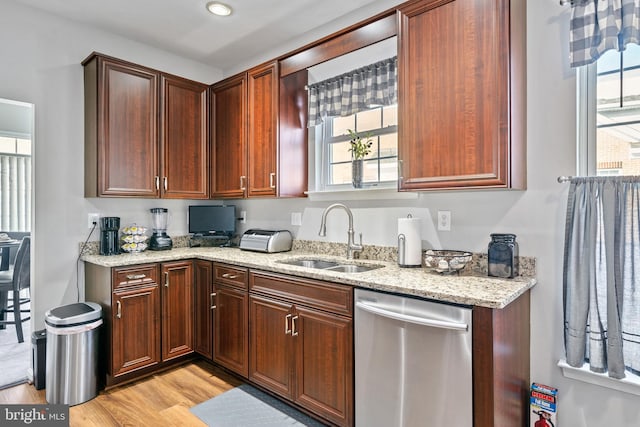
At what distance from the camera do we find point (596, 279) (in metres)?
1.71

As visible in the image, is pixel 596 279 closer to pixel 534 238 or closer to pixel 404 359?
pixel 534 238

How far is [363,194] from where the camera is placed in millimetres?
2678

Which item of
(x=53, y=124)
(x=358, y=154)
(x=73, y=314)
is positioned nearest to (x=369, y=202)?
(x=358, y=154)

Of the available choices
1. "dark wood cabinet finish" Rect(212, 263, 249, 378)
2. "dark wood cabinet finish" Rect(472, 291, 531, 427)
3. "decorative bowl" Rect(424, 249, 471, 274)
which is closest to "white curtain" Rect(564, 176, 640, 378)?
"dark wood cabinet finish" Rect(472, 291, 531, 427)

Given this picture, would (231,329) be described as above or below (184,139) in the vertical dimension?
below

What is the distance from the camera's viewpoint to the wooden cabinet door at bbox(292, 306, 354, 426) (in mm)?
1963

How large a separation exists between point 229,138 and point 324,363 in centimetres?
218

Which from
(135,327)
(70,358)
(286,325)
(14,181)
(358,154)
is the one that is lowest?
(70,358)

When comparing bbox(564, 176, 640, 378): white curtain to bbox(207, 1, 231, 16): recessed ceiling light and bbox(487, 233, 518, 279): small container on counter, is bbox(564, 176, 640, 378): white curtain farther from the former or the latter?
bbox(207, 1, 231, 16): recessed ceiling light

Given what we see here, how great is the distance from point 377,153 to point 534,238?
4.06 feet

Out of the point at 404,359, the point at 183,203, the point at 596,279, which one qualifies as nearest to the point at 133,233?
the point at 183,203

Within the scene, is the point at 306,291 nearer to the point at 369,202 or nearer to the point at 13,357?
the point at 369,202

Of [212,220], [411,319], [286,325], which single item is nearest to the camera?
[411,319]

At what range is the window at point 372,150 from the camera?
270cm
